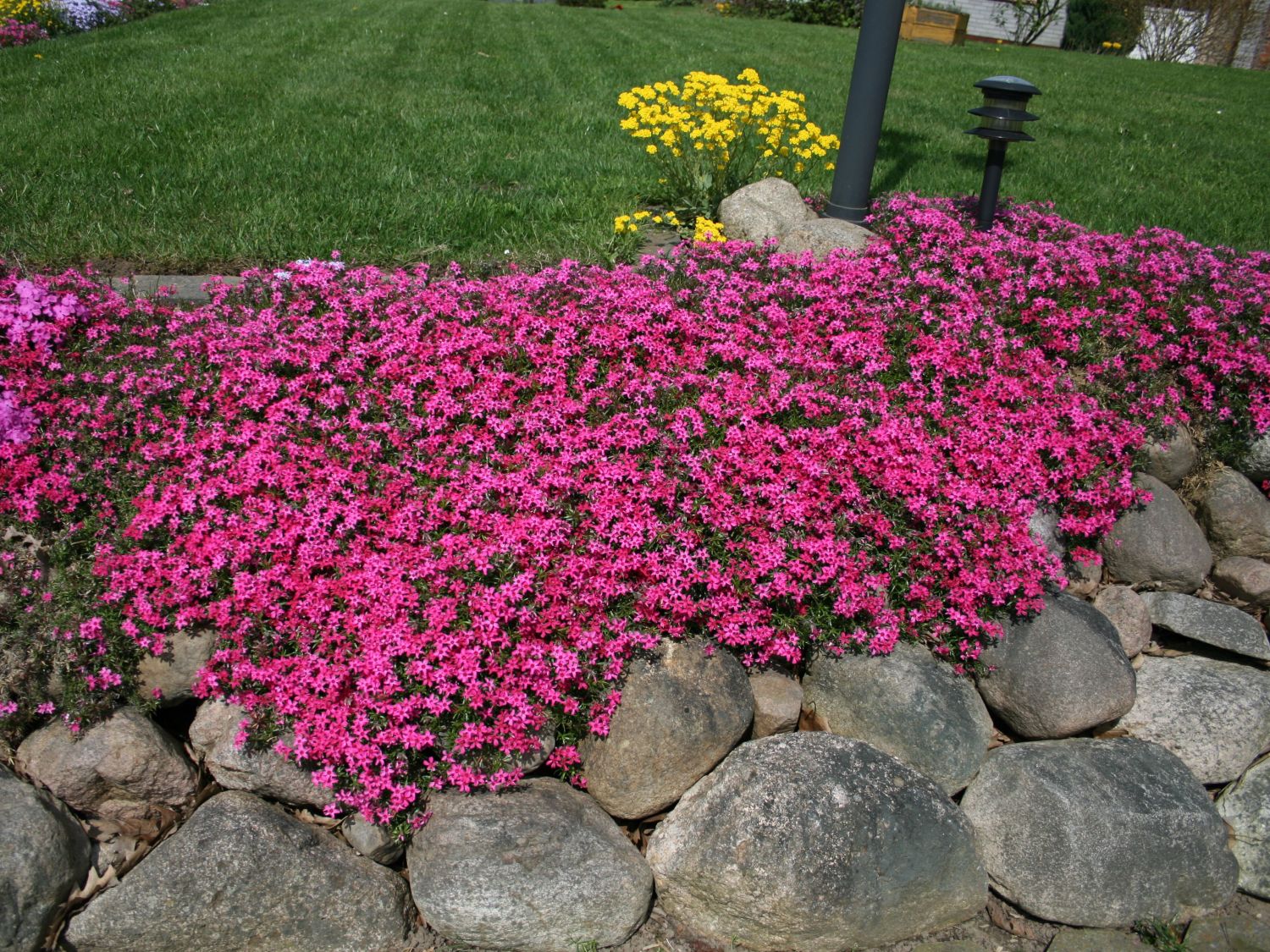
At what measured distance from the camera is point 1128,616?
13.3 feet

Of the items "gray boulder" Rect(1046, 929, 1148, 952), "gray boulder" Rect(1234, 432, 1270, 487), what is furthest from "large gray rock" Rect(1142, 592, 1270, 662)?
"gray boulder" Rect(1046, 929, 1148, 952)

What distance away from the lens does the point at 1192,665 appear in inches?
156

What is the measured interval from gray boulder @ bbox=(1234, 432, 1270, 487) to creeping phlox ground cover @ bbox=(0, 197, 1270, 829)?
120 millimetres

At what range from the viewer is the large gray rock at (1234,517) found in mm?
4449

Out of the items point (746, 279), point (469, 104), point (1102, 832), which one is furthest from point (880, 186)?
point (1102, 832)

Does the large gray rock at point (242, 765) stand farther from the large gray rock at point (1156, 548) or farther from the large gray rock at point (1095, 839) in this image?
the large gray rock at point (1156, 548)

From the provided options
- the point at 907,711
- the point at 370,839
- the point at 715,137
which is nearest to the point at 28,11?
the point at 715,137

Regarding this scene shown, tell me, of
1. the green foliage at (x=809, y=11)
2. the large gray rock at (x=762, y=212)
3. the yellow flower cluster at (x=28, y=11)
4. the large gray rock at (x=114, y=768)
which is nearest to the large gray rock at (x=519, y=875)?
the large gray rock at (x=114, y=768)

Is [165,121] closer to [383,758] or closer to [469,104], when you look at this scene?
[469,104]

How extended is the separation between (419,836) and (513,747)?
0.46 m

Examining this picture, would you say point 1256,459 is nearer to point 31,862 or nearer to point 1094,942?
point 1094,942

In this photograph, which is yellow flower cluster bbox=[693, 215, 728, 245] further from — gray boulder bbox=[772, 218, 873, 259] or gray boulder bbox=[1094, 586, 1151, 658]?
gray boulder bbox=[1094, 586, 1151, 658]

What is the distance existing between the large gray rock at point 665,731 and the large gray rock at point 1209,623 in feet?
7.74

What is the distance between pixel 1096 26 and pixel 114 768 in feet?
108
